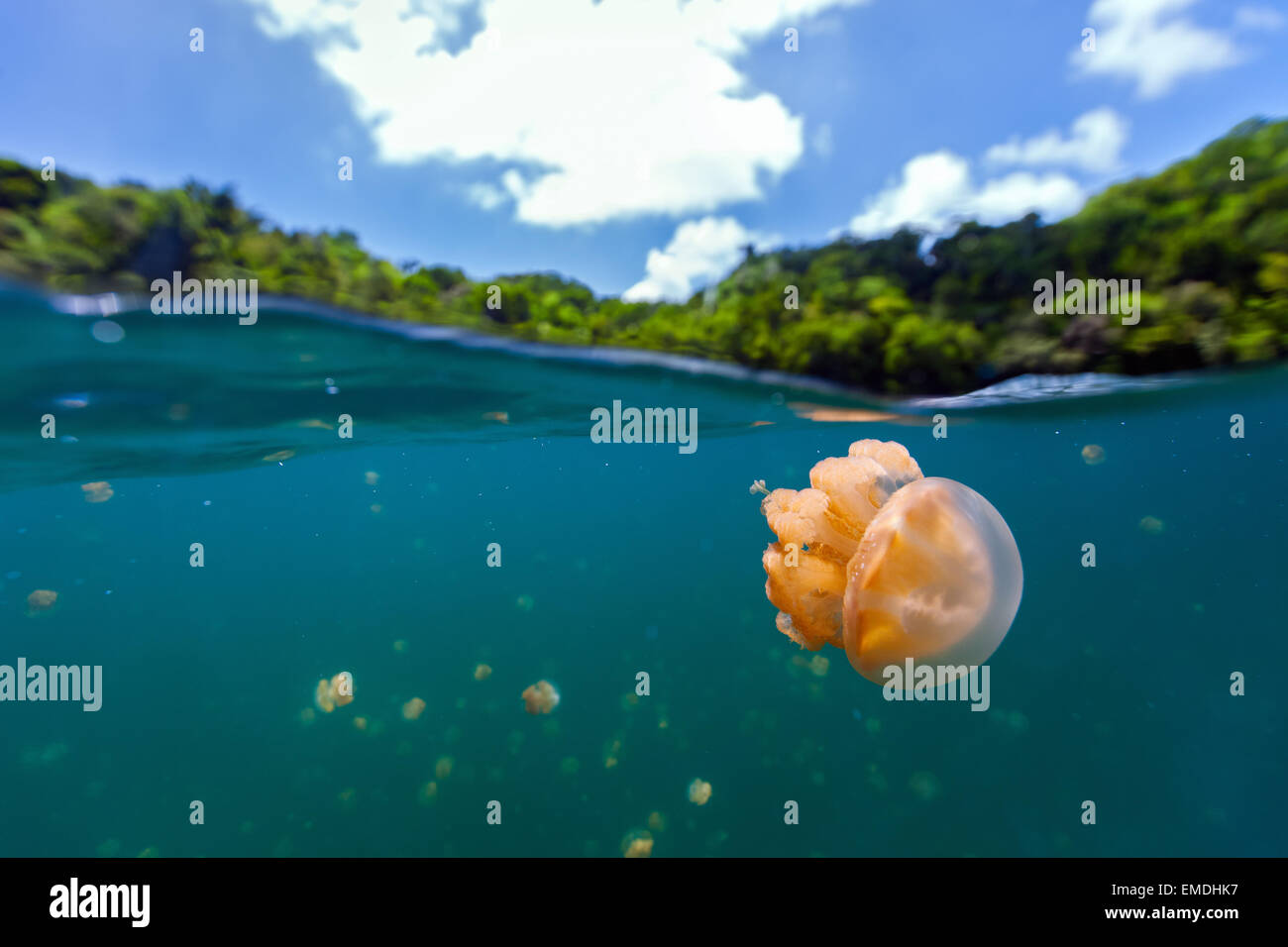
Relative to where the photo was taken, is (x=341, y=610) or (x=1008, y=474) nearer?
(x=1008, y=474)

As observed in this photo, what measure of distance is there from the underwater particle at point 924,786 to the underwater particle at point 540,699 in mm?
5581

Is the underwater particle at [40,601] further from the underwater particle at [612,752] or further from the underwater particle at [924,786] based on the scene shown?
the underwater particle at [924,786]

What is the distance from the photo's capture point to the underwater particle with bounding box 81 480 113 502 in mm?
14073

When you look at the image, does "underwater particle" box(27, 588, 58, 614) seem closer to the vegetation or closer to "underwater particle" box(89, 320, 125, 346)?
"underwater particle" box(89, 320, 125, 346)

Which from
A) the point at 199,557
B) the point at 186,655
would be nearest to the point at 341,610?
the point at 186,655

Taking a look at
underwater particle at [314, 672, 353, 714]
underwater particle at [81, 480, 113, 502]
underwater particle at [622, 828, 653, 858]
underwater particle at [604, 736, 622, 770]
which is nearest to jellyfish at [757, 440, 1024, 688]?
underwater particle at [622, 828, 653, 858]

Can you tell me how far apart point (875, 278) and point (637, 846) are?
7159 millimetres

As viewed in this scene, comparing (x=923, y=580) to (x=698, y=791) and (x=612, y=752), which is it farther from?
(x=612, y=752)

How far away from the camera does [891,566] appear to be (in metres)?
3.04

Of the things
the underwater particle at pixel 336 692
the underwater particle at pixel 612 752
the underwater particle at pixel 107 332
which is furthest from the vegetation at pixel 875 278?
the underwater particle at pixel 612 752

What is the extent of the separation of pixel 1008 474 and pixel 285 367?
2475cm

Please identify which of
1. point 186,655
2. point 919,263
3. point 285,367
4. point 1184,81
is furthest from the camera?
point 186,655

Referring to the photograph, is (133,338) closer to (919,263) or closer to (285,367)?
(285,367)
